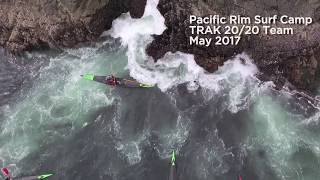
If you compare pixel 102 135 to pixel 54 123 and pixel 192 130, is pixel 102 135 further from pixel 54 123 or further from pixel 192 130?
pixel 192 130

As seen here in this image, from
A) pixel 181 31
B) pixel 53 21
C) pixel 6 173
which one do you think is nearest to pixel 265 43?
pixel 181 31

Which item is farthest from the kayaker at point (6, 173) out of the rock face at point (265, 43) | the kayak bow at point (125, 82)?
the rock face at point (265, 43)

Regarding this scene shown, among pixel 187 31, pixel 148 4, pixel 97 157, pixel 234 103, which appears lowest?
pixel 97 157

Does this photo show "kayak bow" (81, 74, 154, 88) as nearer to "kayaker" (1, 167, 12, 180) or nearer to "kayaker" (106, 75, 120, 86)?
"kayaker" (106, 75, 120, 86)

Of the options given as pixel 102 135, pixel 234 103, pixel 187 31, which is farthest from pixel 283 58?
pixel 102 135

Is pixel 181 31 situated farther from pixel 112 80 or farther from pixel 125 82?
pixel 112 80

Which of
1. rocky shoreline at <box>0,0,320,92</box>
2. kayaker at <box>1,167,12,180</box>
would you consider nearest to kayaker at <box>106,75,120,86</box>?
rocky shoreline at <box>0,0,320,92</box>
